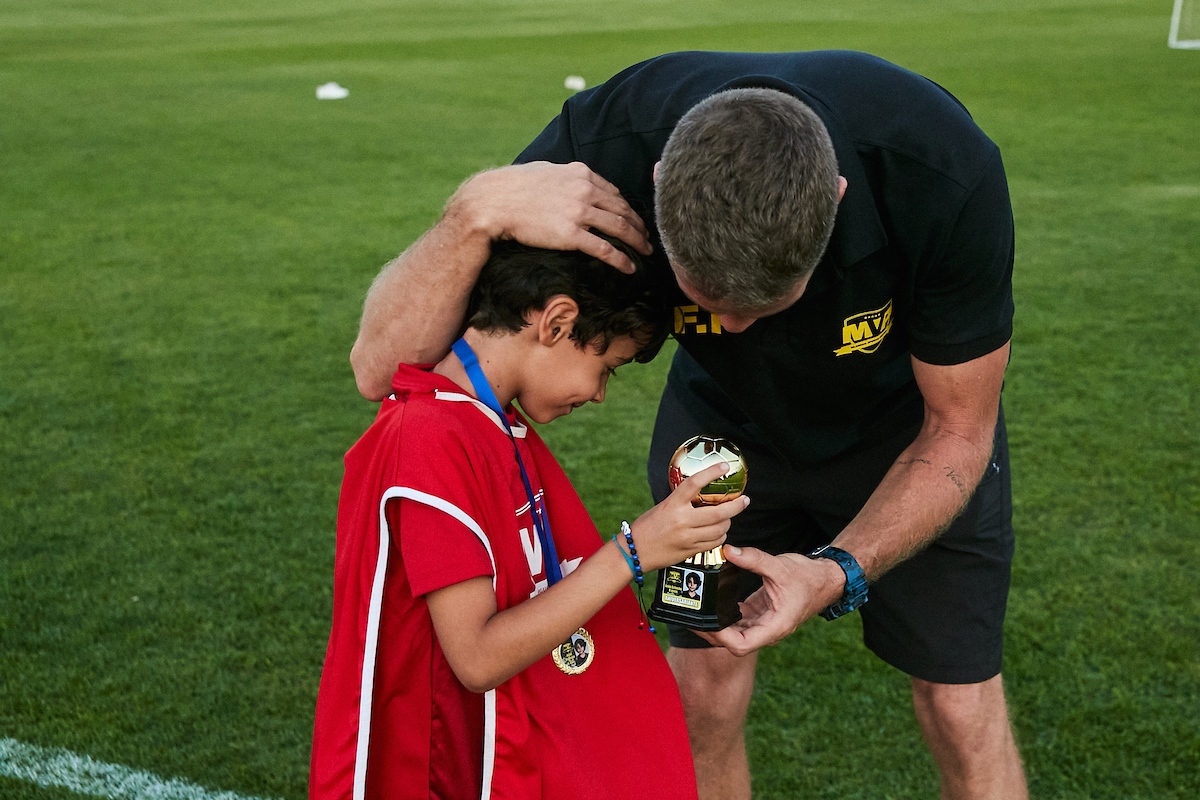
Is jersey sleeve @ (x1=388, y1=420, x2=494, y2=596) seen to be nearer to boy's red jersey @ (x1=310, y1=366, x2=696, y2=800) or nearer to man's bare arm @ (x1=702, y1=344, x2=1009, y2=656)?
boy's red jersey @ (x1=310, y1=366, x2=696, y2=800)

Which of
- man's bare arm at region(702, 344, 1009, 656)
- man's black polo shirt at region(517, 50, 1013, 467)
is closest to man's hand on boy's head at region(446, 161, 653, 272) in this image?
man's black polo shirt at region(517, 50, 1013, 467)

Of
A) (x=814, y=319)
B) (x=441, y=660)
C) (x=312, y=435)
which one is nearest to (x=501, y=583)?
(x=441, y=660)

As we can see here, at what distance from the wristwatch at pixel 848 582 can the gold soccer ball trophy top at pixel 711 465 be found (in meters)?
0.44

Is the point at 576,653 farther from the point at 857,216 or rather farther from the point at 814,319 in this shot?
the point at 857,216

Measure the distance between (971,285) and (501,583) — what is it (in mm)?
1081

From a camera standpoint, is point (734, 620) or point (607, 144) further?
point (607, 144)

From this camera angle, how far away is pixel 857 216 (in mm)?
2312

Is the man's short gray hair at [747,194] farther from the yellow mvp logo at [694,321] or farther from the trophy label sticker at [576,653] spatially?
the trophy label sticker at [576,653]

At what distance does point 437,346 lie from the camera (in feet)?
7.49

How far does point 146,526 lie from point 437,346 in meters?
2.76

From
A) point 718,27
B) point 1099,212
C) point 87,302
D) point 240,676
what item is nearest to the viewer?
point 240,676

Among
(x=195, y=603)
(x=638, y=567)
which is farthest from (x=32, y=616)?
(x=638, y=567)

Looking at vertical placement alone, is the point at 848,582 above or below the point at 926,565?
above

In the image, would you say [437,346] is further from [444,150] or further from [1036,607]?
[444,150]
